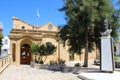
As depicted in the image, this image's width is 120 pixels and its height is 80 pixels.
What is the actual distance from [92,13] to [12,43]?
1508cm

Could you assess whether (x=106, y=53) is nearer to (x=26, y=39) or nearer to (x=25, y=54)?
(x=26, y=39)

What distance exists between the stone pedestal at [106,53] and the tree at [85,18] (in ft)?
10.3

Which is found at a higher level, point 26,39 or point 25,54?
point 26,39

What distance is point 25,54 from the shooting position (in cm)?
3438

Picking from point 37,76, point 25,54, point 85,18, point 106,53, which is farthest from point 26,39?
point 106,53

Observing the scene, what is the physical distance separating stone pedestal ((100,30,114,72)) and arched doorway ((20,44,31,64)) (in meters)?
18.2

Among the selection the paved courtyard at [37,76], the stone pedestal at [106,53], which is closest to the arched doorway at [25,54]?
the paved courtyard at [37,76]

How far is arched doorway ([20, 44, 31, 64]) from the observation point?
112 ft

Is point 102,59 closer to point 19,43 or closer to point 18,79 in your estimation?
point 18,79

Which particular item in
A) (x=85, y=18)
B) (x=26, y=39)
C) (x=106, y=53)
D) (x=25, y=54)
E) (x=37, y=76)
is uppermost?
(x=85, y=18)

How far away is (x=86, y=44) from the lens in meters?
22.3

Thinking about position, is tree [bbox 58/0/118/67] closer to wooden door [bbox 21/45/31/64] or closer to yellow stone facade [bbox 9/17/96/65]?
yellow stone facade [bbox 9/17/96/65]

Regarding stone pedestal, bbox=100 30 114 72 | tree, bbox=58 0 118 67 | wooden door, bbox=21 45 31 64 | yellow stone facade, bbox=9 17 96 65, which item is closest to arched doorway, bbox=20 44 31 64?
wooden door, bbox=21 45 31 64

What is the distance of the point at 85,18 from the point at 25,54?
50.7 feet
